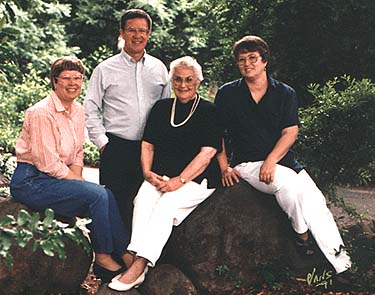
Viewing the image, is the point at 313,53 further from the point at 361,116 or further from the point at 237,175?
the point at 237,175

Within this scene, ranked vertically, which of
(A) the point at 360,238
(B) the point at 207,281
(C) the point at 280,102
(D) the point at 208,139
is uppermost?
(C) the point at 280,102

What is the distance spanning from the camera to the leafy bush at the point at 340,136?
641 cm

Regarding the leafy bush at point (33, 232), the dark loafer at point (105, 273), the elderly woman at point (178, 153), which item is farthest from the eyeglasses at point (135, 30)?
the leafy bush at point (33, 232)

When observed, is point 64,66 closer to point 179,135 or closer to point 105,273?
point 179,135

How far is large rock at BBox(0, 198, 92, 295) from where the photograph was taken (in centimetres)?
539

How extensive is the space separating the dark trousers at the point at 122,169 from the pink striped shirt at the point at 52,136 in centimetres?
34

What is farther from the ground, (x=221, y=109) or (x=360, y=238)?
(x=221, y=109)

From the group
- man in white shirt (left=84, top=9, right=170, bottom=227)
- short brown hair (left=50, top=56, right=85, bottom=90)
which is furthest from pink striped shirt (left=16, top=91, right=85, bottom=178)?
man in white shirt (left=84, top=9, right=170, bottom=227)

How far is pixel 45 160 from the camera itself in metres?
5.12

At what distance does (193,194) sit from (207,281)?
0.66m

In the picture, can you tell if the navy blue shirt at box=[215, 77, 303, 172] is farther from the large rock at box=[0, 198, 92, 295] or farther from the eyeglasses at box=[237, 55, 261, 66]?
the large rock at box=[0, 198, 92, 295]

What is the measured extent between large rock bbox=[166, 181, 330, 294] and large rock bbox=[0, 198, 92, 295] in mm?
688

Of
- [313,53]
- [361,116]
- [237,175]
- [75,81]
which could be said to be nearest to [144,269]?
[237,175]
